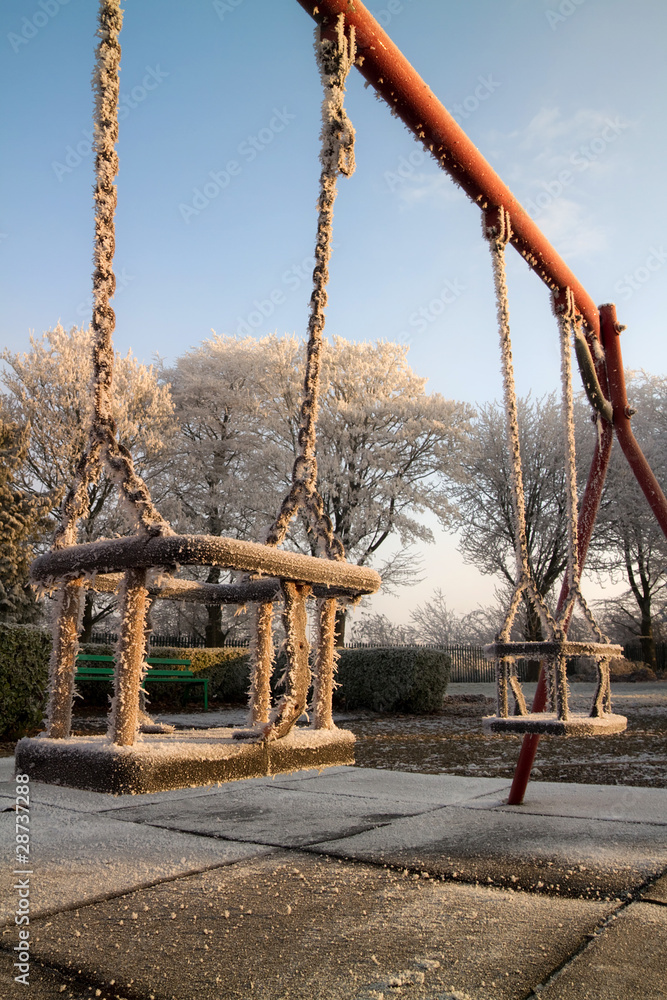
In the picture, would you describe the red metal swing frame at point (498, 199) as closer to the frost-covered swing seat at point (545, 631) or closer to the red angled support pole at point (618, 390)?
the red angled support pole at point (618, 390)

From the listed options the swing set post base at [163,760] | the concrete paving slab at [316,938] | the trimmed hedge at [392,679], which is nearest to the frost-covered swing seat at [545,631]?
the concrete paving slab at [316,938]

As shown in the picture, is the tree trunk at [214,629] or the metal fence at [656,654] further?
the metal fence at [656,654]

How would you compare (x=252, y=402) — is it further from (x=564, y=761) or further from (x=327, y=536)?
(x=327, y=536)

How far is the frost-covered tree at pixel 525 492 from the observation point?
25.4 m

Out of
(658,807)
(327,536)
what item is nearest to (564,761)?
(658,807)

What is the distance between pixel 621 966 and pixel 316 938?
0.91 m

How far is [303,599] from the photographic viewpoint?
69.6 inches

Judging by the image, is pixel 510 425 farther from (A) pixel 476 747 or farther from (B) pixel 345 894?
(A) pixel 476 747

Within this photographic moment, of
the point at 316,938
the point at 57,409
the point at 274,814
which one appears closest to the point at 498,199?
the point at 316,938

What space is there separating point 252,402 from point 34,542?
27.0ft

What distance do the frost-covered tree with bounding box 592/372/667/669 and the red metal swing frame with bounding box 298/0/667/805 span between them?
2202 cm

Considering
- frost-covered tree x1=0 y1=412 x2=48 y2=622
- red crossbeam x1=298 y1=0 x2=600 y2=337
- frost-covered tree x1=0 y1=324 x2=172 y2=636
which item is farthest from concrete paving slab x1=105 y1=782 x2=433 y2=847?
frost-covered tree x1=0 y1=324 x2=172 y2=636

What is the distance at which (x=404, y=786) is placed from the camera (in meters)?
5.15

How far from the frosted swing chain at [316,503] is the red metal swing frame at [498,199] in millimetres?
424
